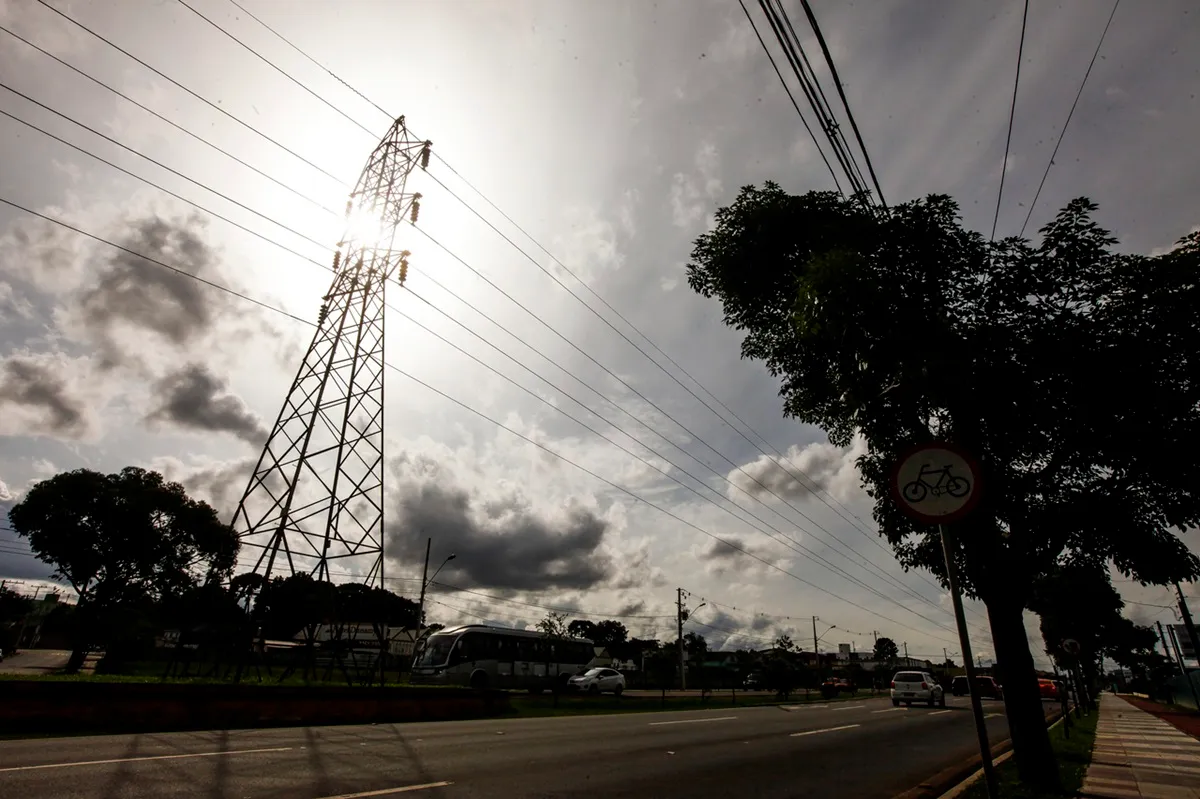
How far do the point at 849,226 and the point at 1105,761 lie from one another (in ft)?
36.7

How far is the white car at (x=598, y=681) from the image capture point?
34.1m

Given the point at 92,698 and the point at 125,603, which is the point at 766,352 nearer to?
the point at 92,698

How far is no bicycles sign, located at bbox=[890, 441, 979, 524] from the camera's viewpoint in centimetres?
481

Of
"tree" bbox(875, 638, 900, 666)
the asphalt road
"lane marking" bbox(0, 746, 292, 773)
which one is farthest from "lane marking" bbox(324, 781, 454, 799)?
"tree" bbox(875, 638, 900, 666)

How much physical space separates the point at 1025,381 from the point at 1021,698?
4.58 metres

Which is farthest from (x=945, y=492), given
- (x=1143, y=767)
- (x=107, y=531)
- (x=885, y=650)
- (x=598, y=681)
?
(x=885, y=650)

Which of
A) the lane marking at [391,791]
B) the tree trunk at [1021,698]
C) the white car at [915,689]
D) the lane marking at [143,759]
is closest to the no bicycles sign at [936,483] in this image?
the tree trunk at [1021,698]

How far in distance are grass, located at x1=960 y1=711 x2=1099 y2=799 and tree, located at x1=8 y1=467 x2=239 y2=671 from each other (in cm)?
3944

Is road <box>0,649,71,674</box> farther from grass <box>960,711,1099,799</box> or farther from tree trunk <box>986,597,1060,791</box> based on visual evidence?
tree trunk <box>986,597,1060,791</box>

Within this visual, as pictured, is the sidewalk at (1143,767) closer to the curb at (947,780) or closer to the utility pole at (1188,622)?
the curb at (947,780)

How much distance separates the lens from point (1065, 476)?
380 inches

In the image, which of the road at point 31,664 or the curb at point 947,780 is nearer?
the curb at point 947,780

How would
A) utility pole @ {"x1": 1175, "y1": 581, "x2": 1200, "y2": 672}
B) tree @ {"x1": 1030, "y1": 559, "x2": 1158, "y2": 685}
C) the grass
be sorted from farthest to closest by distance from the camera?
utility pole @ {"x1": 1175, "y1": 581, "x2": 1200, "y2": 672}
tree @ {"x1": 1030, "y1": 559, "x2": 1158, "y2": 685}
the grass

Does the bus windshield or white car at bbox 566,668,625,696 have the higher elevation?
the bus windshield
